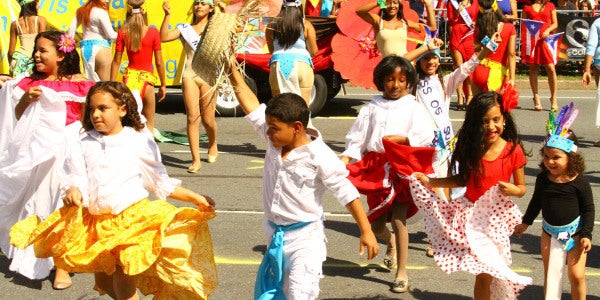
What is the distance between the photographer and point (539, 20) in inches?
623

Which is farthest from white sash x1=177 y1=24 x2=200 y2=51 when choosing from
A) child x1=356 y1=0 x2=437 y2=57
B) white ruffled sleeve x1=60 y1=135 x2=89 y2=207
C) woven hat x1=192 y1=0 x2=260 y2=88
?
woven hat x1=192 y1=0 x2=260 y2=88

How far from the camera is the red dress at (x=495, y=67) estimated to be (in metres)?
11.0

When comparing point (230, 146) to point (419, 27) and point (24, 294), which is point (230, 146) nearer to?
point (419, 27)

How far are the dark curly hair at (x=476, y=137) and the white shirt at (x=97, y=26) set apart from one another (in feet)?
22.0

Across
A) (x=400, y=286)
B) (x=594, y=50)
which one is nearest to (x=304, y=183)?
(x=400, y=286)

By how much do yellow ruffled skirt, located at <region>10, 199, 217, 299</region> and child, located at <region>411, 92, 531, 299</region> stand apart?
1431 mm

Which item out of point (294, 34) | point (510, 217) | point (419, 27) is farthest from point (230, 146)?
point (510, 217)

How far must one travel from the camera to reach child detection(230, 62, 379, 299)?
557 centimetres

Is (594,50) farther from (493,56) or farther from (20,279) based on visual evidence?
(20,279)

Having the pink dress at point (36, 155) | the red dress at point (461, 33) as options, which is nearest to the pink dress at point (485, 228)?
the pink dress at point (36, 155)

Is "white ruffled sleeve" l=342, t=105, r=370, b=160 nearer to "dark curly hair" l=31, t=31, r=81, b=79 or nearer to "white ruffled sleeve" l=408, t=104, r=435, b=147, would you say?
"white ruffled sleeve" l=408, t=104, r=435, b=147

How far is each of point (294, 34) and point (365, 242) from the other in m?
5.33

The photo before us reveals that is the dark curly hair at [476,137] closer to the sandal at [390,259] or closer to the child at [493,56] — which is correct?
the sandal at [390,259]

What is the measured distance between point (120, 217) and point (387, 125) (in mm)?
2195
